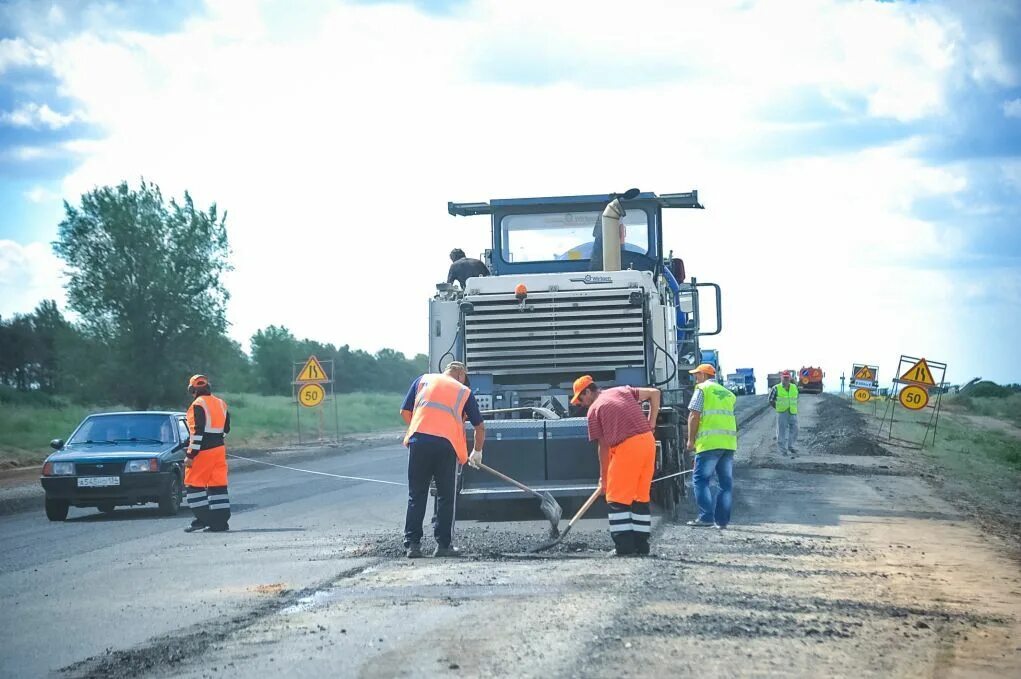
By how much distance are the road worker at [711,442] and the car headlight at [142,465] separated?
23.7 feet

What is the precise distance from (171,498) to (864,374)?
42.1 meters

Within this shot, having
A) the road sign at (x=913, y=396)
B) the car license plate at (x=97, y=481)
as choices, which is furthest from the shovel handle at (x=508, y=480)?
the road sign at (x=913, y=396)

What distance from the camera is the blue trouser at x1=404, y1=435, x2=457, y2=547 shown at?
1183 cm

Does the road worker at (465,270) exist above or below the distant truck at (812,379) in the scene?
above

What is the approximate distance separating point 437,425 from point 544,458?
1901 mm

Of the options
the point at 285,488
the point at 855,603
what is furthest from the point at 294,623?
the point at 285,488

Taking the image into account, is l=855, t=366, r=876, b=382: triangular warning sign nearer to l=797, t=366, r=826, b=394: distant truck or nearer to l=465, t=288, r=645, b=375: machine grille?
l=797, t=366, r=826, b=394: distant truck

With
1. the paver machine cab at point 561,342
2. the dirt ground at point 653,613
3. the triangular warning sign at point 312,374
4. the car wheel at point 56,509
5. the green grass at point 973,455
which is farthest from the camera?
the triangular warning sign at point 312,374

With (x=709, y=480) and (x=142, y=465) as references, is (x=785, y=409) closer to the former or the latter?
(x=709, y=480)

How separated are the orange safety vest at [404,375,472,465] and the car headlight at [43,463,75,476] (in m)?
6.89

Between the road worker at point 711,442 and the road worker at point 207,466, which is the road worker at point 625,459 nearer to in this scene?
the road worker at point 711,442

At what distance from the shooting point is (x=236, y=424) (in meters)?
50.2

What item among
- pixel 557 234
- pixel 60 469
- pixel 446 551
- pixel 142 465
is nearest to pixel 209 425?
pixel 142 465

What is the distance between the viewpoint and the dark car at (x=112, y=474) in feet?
55.4
